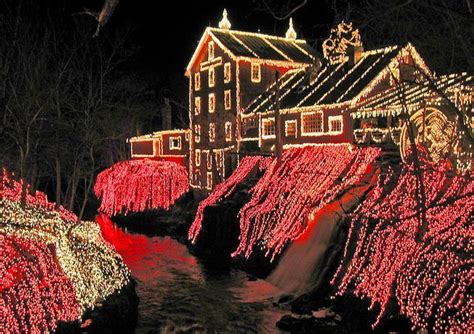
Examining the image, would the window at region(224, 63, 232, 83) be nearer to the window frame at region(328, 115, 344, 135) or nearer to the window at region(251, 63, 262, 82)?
the window at region(251, 63, 262, 82)

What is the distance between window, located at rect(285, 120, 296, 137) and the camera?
32.6 meters

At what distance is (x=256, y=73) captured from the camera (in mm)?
39062

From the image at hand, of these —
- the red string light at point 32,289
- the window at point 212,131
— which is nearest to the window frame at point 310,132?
the window at point 212,131

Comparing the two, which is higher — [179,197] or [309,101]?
[309,101]

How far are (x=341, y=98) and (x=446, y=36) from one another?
46.8 feet

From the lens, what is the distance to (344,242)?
22297 millimetres

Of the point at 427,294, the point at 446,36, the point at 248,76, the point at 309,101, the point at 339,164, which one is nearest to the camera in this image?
the point at 446,36

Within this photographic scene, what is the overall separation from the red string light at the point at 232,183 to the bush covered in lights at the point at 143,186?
9.57 meters

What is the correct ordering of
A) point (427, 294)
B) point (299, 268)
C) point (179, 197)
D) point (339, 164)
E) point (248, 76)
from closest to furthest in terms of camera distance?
point (427, 294) < point (299, 268) < point (339, 164) < point (248, 76) < point (179, 197)

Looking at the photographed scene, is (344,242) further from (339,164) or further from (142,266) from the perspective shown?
(142,266)

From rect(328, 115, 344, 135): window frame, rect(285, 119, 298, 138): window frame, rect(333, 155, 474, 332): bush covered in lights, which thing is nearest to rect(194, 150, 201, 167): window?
rect(285, 119, 298, 138): window frame

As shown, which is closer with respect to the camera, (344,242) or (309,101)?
(344,242)

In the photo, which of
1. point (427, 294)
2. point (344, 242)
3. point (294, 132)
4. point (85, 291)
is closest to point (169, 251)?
point (294, 132)

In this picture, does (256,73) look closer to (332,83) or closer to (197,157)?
(197,157)
